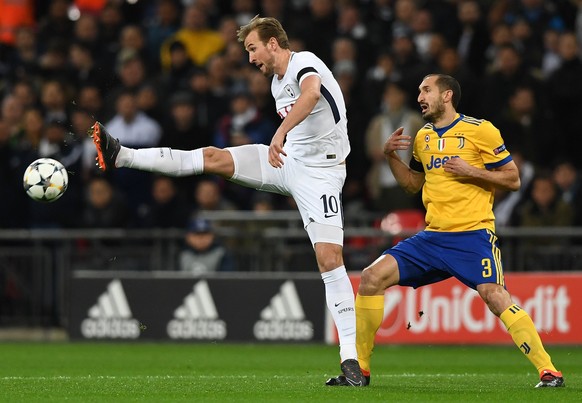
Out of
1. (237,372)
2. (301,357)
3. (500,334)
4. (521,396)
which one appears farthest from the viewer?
(500,334)

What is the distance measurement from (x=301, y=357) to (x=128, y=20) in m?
8.44

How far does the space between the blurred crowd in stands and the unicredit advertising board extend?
990 millimetres

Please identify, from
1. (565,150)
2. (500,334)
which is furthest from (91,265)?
(565,150)

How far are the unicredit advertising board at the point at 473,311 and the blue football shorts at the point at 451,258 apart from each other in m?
5.54

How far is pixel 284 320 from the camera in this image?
1541cm

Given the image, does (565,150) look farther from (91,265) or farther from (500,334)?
(91,265)

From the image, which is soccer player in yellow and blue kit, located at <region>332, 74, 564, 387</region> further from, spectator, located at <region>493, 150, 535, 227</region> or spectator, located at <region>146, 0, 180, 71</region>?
spectator, located at <region>146, 0, 180, 71</region>

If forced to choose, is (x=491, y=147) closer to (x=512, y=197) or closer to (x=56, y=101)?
(x=512, y=197)

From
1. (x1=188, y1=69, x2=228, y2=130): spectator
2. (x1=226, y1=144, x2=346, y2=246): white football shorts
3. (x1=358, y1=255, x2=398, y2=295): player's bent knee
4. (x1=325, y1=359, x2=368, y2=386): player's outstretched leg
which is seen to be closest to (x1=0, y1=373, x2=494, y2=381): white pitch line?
(x1=325, y1=359, x2=368, y2=386): player's outstretched leg

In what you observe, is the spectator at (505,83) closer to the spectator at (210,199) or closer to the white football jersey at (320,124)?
the spectator at (210,199)

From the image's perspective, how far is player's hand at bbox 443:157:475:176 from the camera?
9.02 metres

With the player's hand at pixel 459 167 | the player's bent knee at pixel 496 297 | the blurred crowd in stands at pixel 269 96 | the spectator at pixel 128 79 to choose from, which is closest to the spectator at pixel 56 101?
the blurred crowd in stands at pixel 269 96

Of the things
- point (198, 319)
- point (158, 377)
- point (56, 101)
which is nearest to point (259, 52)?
point (158, 377)

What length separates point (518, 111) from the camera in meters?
16.2
